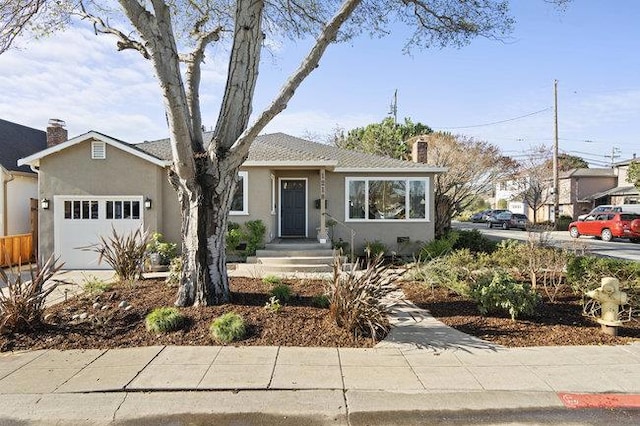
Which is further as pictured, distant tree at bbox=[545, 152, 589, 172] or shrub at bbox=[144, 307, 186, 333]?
distant tree at bbox=[545, 152, 589, 172]

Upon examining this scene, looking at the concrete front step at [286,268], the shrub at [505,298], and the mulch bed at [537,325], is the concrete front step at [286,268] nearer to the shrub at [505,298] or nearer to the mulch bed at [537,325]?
the mulch bed at [537,325]

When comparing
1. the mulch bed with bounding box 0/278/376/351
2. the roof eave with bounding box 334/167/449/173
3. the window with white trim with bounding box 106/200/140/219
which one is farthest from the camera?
the roof eave with bounding box 334/167/449/173

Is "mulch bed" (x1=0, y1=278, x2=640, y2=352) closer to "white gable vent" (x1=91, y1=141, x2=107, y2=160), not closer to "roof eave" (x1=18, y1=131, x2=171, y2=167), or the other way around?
"roof eave" (x1=18, y1=131, x2=171, y2=167)

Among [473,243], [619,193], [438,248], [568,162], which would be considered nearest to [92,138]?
[438,248]

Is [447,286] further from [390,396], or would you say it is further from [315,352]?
[390,396]

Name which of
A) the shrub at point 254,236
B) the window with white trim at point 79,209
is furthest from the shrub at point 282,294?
the window with white trim at point 79,209

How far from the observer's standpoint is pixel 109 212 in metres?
12.9

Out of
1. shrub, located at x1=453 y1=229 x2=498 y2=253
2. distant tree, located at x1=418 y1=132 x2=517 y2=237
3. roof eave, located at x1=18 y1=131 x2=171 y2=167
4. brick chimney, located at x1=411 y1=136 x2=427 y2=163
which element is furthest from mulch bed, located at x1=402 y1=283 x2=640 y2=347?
distant tree, located at x1=418 y1=132 x2=517 y2=237

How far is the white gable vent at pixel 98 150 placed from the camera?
41.4ft

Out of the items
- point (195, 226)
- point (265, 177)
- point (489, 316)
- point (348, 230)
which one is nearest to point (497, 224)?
point (348, 230)

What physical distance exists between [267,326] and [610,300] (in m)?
5.01

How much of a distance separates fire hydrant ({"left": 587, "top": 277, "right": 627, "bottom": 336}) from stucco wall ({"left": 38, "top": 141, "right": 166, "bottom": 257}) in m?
11.5

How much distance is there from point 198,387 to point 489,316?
190 inches

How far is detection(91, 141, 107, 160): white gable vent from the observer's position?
12.6 m
